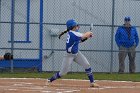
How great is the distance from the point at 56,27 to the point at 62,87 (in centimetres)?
716

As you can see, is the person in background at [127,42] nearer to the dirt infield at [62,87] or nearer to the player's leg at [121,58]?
the player's leg at [121,58]

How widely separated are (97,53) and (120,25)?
1349mm

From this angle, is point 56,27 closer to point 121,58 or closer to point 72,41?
point 121,58

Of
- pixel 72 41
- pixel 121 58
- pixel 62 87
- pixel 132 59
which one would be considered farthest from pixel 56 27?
pixel 62 87

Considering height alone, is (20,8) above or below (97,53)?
above

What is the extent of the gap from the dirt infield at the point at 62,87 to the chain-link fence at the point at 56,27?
15.2 feet

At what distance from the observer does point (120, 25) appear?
21.4m

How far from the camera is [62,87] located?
14062mm

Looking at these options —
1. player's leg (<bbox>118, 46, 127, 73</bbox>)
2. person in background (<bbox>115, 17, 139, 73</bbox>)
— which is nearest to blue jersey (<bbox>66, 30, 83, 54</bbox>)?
person in background (<bbox>115, 17, 139, 73</bbox>)

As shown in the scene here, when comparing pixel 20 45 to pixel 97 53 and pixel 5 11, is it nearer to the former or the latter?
pixel 5 11

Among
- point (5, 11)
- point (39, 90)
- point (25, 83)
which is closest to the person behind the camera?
point (39, 90)

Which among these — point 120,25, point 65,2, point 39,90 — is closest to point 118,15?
point 120,25

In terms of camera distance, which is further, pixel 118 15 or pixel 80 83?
pixel 118 15

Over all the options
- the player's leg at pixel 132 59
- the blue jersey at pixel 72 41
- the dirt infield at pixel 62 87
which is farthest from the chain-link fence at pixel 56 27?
the blue jersey at pixel 72 41
